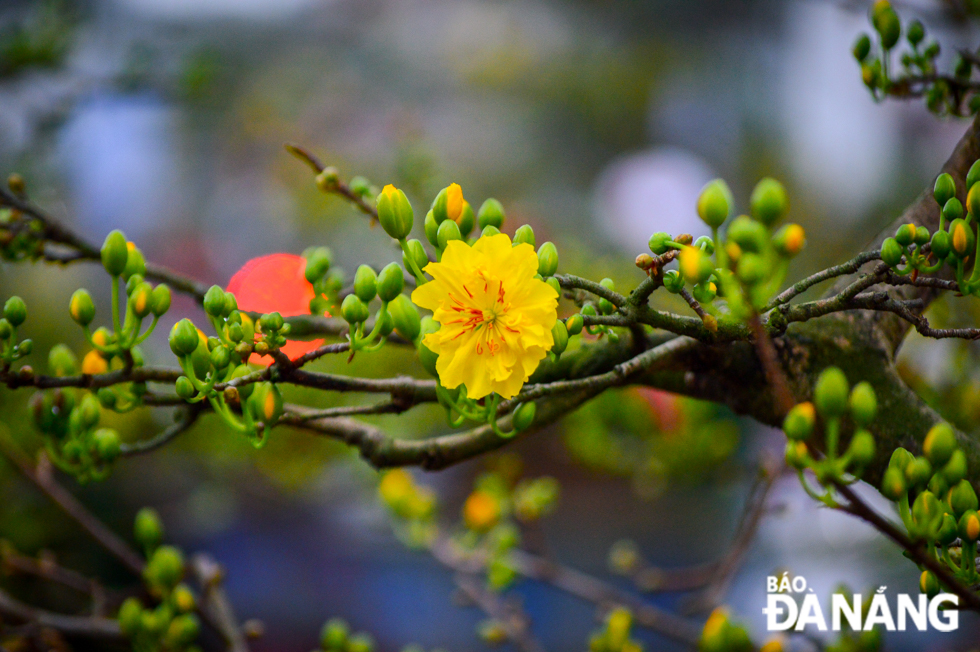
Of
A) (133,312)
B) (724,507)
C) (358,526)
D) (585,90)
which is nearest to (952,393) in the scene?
(133,312)

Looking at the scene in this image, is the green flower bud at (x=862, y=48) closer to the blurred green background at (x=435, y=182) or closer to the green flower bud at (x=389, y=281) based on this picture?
the green flower bud at (x=389, y=281)

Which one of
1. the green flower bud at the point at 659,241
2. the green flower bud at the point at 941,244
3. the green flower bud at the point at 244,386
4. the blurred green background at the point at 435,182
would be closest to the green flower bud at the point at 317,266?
the green flower bud at the point at 244,386

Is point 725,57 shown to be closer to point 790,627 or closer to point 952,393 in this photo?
point 952,393

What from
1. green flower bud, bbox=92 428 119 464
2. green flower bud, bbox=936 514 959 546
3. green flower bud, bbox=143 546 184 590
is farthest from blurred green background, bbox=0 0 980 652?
green flower bud, bbox=936 514 959 546

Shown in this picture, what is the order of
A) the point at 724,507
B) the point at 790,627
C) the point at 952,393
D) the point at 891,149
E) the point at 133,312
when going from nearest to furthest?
the point at 133,312
the point at 790,627
the point at 952,393
the point at 724,507
the point at 891,149

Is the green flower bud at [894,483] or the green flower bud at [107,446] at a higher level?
the green flower bud at [894,483]

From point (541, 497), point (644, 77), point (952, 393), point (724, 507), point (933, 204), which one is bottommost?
point (724, 507)

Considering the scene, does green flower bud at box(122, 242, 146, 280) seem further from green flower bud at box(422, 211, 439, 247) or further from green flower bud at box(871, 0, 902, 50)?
green flower bud at box(871, 0, 902, 50)
